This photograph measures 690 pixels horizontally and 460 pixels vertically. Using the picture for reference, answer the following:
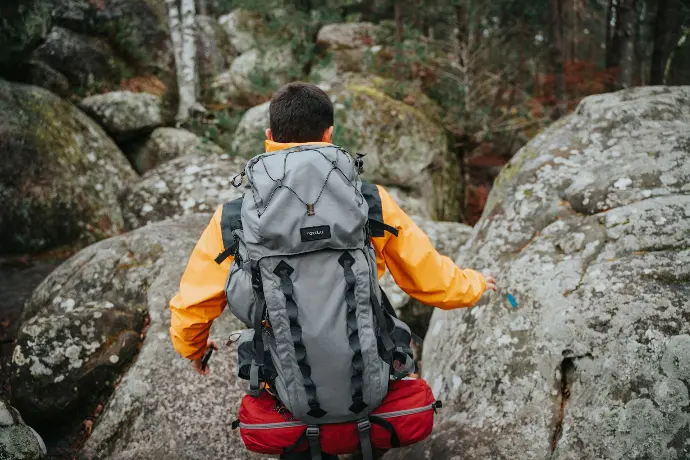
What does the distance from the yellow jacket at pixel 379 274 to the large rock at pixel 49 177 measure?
6191 millimetres

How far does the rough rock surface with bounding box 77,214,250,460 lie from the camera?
3945 mm

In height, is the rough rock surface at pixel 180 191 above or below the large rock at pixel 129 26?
below

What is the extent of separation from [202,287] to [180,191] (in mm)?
5681

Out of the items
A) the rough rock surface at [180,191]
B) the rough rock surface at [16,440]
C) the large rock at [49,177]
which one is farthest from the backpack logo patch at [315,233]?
the large rock at [49,177]

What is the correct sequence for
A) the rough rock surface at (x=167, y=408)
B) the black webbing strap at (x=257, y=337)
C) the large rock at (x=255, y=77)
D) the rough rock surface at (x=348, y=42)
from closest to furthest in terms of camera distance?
the black webbing strap at (x=257, y=337) < the rough rock surface at (x=167, y=408) < the large rock at (x=255, y=77) < the rough rock surface at (x=348, y=42)

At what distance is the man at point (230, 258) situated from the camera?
8.41 feet

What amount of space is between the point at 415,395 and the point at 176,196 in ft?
20.4

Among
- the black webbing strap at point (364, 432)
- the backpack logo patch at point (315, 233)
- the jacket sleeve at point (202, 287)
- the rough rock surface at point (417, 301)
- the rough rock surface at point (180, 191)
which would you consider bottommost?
the rough rock surface at point (417, 301)

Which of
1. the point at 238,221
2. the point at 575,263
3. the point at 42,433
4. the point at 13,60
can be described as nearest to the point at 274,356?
the point at 238,221

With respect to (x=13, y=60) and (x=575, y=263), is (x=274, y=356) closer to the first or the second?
(x=575, y=263)

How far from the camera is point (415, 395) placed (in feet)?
8.47

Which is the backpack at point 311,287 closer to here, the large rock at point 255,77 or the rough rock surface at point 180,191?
the rough rock surface at point 180,191

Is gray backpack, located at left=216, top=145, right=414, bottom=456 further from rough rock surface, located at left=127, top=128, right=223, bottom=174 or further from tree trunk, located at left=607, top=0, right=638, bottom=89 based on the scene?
tree trunk, located at left=607, top=0, right=638, bottom=89

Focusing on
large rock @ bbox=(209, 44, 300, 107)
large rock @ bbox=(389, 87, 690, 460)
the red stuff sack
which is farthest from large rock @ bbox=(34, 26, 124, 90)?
the red stuff sack
